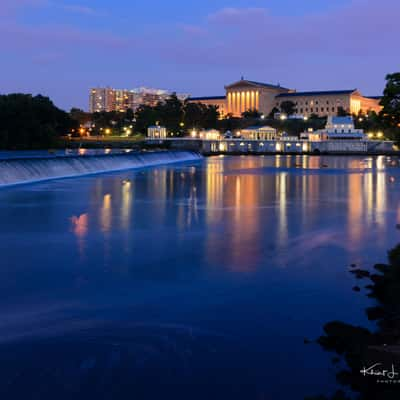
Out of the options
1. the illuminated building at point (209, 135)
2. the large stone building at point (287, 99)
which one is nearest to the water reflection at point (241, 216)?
the illuminated building at point (209, 135)

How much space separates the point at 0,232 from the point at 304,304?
8.52 meters

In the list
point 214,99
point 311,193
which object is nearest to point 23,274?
point 311,193

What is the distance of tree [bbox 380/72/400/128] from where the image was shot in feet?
42.9

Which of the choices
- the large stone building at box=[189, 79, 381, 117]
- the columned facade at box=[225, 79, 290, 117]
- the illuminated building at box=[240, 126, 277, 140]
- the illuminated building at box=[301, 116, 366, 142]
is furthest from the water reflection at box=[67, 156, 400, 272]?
the columned facade at box=[225, 79, 290, 117]

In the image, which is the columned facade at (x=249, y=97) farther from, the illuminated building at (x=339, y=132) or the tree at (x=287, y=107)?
the illuminated building at (x=339, y=132)

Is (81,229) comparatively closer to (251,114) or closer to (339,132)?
(339,132)

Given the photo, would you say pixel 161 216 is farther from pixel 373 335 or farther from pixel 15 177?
pixel 15 177

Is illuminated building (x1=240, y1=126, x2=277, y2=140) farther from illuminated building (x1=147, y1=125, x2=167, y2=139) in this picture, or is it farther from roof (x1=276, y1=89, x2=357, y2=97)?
roof (x1=276, y1=89, x2=357, y2=97)

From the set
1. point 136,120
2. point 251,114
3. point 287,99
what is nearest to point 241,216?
point 136,120

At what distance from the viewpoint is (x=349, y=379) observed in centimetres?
547

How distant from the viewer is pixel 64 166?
34.8 meters
